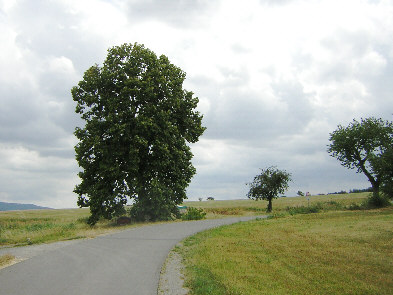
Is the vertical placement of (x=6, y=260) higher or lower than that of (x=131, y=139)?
lower

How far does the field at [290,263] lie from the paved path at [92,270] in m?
1.32

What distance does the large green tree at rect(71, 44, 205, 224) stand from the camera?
3034cm

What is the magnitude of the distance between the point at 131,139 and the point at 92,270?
18501 mm

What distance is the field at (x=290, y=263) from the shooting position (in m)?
10.3

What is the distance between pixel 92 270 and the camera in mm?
12180

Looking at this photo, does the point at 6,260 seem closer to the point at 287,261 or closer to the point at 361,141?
the point at 287,261

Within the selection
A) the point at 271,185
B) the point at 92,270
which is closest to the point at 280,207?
the point at 271,185

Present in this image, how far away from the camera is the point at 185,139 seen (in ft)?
116

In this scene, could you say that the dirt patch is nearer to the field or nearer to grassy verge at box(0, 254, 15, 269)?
the field

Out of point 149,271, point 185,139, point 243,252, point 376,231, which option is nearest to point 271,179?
point 185,139

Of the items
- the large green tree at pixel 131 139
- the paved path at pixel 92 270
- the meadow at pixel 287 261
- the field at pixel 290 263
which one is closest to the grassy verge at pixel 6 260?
the meadow at pixel 287 261

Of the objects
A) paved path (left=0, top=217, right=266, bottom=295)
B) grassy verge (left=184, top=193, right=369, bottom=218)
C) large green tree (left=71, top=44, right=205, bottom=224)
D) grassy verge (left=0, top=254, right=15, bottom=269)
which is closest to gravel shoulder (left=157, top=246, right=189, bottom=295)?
paved path (left=0, top=217, right=266, bottom=295)

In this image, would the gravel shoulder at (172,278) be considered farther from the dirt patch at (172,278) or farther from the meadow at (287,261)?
the meadow at (287,261)

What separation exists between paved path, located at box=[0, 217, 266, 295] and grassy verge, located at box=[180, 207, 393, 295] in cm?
134
